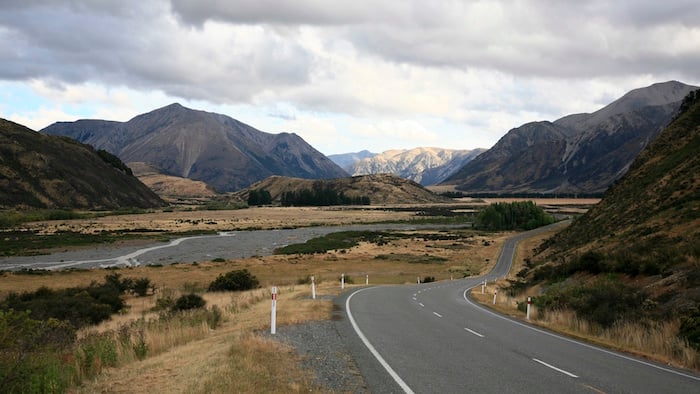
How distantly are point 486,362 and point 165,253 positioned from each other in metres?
69.9

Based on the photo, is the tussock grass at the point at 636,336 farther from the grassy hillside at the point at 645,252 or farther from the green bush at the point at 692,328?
the grassy hillside at the point at 645,252

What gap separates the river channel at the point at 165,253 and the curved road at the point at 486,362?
52442 millimetres

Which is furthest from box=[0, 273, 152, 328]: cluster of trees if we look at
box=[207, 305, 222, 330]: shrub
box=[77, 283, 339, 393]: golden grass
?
box=[77, 283, 339, 393]: golden grass

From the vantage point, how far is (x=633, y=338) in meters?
14.8

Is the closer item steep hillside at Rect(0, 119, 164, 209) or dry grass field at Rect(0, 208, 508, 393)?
dry grass field at Rect(0, 208, 508, 393)

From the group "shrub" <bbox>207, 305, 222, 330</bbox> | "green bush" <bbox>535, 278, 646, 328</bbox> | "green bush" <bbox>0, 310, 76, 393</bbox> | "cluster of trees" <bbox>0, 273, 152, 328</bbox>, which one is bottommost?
"cluster of trees" <bbox>0, 273, 152, 328</bbox>

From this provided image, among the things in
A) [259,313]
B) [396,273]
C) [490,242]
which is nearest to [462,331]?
[259,313]

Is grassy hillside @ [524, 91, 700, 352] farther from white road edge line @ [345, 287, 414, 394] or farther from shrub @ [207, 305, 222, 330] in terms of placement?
shrub @ [207, 305, 222, 330]

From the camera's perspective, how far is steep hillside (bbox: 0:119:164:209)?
13475 cm

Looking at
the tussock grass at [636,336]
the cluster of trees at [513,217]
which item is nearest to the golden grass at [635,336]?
Answer: the tussock grass at [636,336]

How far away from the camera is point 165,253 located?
7469 cm

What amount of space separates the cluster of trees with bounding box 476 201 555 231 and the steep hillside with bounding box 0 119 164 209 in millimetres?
109401

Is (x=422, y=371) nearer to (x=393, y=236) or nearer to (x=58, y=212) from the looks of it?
(x=393, y=236)

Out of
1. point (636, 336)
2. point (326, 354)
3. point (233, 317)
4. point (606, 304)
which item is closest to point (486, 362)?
point (326, 354)
